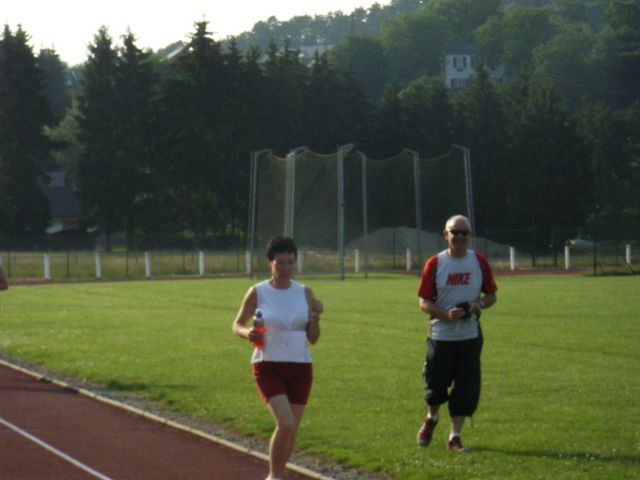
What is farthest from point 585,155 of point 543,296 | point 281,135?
point 543,296

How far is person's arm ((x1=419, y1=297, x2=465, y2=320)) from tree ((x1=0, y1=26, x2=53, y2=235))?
73675 millimetres

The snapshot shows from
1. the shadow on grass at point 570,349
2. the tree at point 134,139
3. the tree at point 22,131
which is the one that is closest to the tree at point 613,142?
the tree at point 134,139

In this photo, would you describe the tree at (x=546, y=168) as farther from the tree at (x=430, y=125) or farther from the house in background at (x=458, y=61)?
the house in background at (x=458, y=61)

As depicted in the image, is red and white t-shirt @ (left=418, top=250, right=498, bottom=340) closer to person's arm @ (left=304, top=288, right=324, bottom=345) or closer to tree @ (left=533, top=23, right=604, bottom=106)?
person's arm @ (left=304, top=288, right=324, bottom=345)

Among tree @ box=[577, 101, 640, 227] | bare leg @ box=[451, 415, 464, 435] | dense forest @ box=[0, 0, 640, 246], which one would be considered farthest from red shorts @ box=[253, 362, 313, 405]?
dense forest @ box=[0, 0, 640, 246]

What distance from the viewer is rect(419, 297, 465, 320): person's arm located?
1133 centimetres

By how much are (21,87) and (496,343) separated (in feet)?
225

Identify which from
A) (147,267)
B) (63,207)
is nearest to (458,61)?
(63,207)

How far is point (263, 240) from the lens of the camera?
169ft

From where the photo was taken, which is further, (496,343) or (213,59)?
(213,59)

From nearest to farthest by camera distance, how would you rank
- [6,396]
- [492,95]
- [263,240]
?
[6,396] < [263,240] < [492,95]

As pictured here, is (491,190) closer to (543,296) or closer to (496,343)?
(543,296)

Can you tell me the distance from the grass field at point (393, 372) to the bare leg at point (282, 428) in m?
1.42

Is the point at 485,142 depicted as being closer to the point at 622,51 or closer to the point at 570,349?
the point at 622,51
